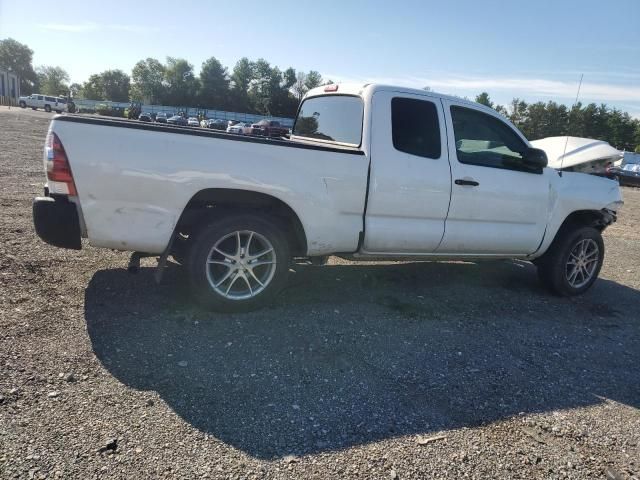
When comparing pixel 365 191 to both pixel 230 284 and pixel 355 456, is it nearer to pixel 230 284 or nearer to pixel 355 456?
pixel 230 284

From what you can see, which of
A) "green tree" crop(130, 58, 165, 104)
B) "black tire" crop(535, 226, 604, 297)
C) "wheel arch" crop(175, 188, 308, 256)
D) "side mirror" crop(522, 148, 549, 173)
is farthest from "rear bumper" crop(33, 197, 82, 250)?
"green tree" crop(130, 58, 165, 104)

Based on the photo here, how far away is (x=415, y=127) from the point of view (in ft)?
15.0

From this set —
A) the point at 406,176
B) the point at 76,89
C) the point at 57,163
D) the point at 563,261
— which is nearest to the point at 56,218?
the point at 57,163

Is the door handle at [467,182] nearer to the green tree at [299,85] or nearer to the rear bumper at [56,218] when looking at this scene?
the rear bumper at [56,218]

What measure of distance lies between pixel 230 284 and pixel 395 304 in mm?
1715

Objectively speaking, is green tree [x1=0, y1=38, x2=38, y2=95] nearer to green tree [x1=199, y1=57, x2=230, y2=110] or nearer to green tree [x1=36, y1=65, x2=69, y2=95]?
green tree [x1=36, y1=65, x2=69, y2=95]

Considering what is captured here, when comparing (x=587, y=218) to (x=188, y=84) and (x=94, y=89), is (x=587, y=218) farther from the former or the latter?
(x=94, y=89)

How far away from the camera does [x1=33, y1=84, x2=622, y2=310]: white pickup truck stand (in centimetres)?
354

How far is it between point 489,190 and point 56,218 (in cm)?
392

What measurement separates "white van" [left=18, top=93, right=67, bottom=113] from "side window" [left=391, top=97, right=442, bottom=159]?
7117 cm

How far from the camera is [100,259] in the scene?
17.2 feet

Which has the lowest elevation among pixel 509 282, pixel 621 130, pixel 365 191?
pixel 509 282

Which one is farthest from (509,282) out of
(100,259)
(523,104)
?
(523,104)

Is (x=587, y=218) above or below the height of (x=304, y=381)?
above
